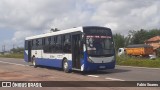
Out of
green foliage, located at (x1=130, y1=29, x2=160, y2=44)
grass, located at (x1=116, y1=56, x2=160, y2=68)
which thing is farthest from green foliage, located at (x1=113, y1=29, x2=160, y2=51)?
grass, located at (x1=116, y1=56, x2=160, y2=68)

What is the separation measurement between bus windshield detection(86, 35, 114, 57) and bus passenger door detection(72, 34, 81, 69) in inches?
41.0

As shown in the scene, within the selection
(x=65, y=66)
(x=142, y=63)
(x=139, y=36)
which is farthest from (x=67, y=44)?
(x=139, y=36)

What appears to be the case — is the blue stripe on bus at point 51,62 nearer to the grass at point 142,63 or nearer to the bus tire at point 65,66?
the bus tire at point 65,66

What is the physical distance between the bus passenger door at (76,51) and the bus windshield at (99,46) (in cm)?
104

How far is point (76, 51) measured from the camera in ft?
70.6

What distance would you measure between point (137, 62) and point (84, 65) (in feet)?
45.0

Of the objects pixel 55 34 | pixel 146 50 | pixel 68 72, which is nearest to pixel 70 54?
pixel 68 72

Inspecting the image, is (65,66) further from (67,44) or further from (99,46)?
(99,46)

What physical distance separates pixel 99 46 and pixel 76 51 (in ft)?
5.28

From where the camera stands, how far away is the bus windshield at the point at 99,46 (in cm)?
2050

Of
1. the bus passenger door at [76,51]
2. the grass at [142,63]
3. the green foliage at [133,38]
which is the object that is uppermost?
the green foliage at [133,38]

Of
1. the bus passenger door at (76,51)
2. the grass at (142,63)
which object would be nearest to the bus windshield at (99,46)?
the bus passenger door at (76,51)

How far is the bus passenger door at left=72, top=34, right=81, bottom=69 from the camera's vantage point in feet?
70.0

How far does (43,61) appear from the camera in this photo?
1115 inches
